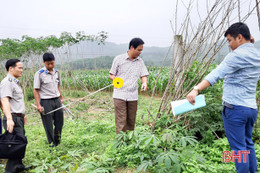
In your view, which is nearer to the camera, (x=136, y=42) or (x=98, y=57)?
(x=136, y=42)

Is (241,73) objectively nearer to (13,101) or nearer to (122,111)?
(122,111)

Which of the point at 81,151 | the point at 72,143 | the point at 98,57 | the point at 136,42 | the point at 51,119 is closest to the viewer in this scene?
the point at 136,42

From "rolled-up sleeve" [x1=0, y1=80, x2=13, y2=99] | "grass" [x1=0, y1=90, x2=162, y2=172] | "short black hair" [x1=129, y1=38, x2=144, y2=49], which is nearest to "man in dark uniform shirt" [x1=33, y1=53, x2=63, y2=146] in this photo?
"grass" [x1=0, y1=90, x2=162, y2=172]

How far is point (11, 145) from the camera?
7.20 feet

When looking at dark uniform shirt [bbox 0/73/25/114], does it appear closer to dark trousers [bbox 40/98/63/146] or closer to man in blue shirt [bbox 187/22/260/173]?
dark trousers [bbox 40/98/63/146]

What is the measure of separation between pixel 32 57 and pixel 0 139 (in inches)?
233

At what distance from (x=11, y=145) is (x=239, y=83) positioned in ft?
7.90

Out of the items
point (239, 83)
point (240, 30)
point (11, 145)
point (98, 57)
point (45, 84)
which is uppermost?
point (98, 57)

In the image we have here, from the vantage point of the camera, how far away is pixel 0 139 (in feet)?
7.09

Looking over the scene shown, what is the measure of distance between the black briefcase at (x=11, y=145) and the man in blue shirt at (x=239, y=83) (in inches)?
76.7

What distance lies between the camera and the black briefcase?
7.11ft

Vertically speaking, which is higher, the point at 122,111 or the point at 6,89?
the point at 6,89

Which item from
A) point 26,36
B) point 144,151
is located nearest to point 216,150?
point 144,151

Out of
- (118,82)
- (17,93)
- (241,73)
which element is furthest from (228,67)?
(17,93)
